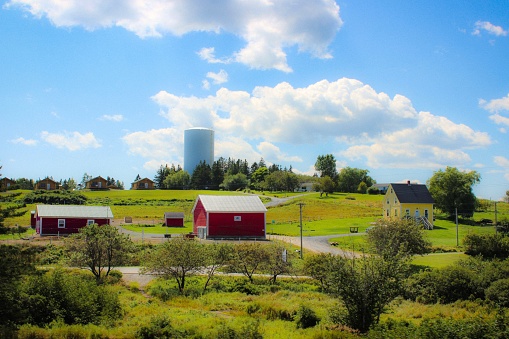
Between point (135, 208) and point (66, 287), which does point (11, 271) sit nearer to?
point (66, 287)

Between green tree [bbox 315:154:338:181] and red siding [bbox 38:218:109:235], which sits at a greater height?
green tree [bbox 315:154:338:181]

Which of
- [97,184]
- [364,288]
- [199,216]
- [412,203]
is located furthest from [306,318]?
[97,184]

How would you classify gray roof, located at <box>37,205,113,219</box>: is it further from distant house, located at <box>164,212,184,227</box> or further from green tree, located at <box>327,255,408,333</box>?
green tree, located at <box>327,255,408,333</box>

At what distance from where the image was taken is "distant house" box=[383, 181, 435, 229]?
62.5 metres

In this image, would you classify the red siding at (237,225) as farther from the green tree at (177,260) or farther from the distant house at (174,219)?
the green tree at (177,260)

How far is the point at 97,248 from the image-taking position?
31.5m

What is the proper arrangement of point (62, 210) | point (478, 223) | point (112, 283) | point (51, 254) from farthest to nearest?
1. point (478, 223)
2. point (62, 210)
3. point (51, 254)
4. point (112, 283)

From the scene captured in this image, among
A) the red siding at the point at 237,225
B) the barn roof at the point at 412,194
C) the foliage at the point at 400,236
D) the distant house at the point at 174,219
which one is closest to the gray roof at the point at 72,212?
the distant house at the point at 174,219

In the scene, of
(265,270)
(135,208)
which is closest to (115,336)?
(265,270)

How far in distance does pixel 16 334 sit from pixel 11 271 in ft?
6.94

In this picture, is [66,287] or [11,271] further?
[66,287]

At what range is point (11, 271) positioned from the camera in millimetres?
15945

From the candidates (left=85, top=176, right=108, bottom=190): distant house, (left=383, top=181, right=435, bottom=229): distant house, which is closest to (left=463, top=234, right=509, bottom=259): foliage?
(left=383, top=181, right=435, bottom=229): distant house

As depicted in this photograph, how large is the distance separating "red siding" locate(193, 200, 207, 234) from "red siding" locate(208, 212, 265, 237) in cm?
134
